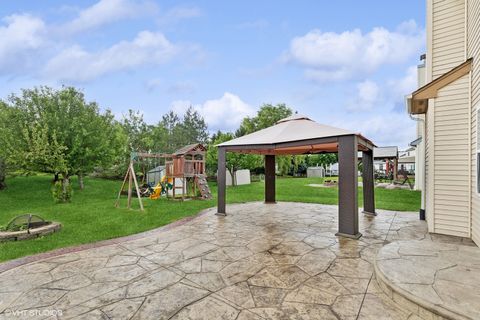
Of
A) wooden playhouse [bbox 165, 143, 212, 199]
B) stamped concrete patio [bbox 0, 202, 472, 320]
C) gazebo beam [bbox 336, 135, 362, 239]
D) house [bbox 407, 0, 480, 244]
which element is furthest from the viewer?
wooden playhouse [bbox 165, 143, 212, 199]

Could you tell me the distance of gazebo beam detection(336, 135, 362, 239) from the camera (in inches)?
190

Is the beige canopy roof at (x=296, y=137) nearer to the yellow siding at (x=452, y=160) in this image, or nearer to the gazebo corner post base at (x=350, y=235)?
the yellow siding at (x=452, y=160)

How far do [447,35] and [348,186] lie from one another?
377cm

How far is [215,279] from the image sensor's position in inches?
124

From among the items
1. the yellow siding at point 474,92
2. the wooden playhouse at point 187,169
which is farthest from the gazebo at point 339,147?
the wooden playhouse at point 187,169

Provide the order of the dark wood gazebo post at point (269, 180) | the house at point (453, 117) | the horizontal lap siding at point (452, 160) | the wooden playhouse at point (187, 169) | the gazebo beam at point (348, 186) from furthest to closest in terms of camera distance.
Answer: the wooden playhouse at point (187, 169), the dark wood gazebo post at point (269, 180), the gazebo beam at point (348, 186), the horizontal lap siding at point (452, 160), the house at point (453, 117)

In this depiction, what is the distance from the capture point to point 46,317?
234 cm

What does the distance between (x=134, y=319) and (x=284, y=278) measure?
5.90 feet

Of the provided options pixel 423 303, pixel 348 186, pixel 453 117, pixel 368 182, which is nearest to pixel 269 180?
pixel 368 182

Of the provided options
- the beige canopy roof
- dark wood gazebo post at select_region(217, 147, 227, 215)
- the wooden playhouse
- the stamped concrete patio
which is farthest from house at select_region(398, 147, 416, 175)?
the stamped concrete patio

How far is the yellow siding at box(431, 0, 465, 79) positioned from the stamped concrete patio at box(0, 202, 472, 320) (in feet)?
11.8

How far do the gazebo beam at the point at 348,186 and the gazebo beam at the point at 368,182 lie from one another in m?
2.50

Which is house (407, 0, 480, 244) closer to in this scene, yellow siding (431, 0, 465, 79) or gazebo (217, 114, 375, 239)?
yellow siding (431, 0, 465, 79)

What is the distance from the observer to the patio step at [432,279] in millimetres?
2199
